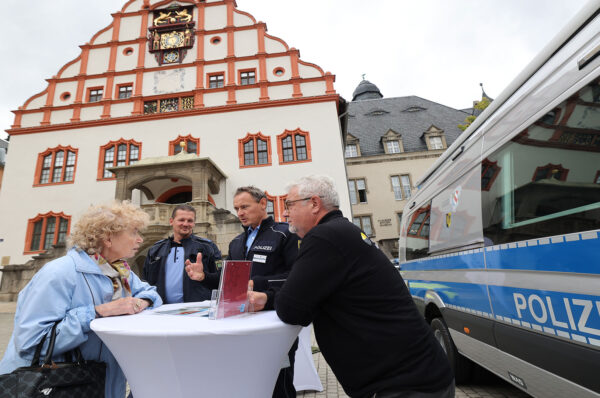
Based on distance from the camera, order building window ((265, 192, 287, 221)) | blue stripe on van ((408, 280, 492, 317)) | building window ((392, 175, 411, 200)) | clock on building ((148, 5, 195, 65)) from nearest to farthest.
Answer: blue stripe on van ((408, 280, 492, 317))
building window ((265, 192, 287, 221))
clock on building ((148, 5, 195, 65))
building window ((392, 175, 411, 200))

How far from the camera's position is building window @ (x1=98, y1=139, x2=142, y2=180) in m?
16.5

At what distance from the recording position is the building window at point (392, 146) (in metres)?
26.4

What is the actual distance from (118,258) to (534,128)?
257 centimetres

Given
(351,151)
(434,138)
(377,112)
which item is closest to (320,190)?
(351,151)

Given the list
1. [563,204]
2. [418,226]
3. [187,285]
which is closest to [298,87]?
[418,226]

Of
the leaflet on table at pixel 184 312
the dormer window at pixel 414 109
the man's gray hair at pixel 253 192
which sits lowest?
the leaflet on table at pixel 184 312

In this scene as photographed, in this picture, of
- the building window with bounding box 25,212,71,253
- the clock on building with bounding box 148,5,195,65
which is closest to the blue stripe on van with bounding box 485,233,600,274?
the building window with bounding box 25,212,71,253

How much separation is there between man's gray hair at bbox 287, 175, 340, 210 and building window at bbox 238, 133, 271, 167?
573 inches

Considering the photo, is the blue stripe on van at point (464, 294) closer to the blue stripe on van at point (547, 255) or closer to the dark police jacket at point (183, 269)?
the blue stripe on van at point (547, 255)

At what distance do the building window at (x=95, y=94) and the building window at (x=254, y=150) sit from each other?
8903 millimetres

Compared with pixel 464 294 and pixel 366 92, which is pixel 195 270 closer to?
pixel 464 294

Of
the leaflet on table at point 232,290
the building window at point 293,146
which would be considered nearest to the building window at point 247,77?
the building window at point 293,146

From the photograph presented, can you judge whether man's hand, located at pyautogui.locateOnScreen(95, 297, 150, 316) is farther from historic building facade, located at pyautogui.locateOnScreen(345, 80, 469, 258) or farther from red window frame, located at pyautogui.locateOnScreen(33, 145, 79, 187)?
historic building facade, located at pyautogui.locateOnScreen(345, 80, 469, 258)

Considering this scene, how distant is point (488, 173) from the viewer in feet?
7.83
